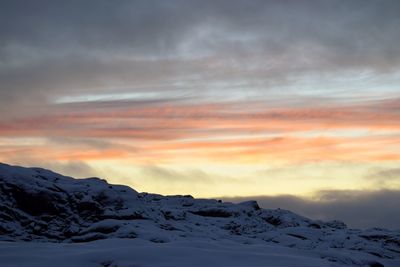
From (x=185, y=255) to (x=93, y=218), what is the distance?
160ft

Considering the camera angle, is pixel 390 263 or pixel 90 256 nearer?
pixel 90 256

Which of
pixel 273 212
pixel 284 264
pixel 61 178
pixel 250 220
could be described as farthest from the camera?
pixel 273 212

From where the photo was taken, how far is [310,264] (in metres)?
19.4

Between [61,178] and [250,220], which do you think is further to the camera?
[250,220]

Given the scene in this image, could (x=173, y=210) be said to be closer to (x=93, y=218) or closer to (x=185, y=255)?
(x=93, y=218)

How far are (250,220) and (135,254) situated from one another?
63.3m

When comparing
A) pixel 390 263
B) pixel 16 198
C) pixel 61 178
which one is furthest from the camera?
pixel 61 178

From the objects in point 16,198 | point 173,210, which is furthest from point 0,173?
point 173,210

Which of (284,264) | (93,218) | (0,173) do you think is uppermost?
(0,173)

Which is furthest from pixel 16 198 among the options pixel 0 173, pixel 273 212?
pixel 273 212

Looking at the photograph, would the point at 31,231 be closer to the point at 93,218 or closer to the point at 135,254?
the point at 93,218

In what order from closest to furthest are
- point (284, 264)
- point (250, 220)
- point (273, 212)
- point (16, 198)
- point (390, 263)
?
point (284, 264)
point (390, 263)
point (16, 198)
point (250, 220)
point (273, 212)

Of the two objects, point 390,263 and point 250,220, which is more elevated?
point 250,220

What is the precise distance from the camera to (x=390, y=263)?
6012 centimetres
